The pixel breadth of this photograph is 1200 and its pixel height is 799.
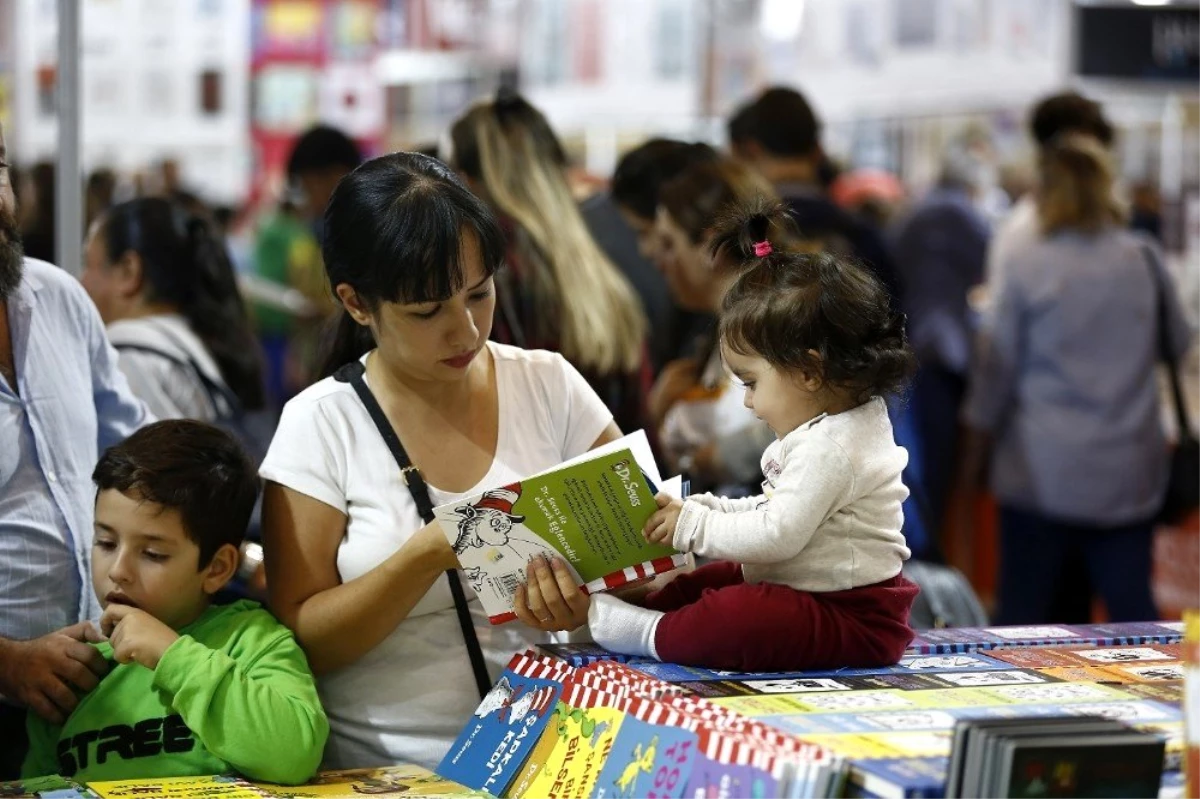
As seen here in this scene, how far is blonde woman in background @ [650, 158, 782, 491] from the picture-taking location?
3.58 m

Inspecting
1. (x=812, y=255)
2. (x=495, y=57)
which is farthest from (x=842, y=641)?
(x=495, y=57)

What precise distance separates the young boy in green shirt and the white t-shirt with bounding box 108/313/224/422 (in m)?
1.16

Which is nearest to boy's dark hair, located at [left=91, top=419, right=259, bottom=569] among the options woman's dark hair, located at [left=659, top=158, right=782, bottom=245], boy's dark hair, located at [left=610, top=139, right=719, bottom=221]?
woman's dark hair, located at [left=659, top=158, right=782, bottom=245]

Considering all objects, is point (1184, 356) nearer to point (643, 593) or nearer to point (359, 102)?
point (643, 593)

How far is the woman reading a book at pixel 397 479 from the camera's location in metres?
2.33

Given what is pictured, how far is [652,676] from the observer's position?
6.93 feet

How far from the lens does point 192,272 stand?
3.91 metres

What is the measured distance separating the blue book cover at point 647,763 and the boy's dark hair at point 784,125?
10.7 ft

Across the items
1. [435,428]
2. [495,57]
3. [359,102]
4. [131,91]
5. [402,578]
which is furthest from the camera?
[359,102]

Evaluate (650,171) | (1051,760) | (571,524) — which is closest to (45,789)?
(571,524)

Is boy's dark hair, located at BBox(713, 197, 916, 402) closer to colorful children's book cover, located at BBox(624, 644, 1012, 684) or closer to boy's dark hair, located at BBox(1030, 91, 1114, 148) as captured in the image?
colorful children's book cover, located at BBox(624, 644, 1012, 684)

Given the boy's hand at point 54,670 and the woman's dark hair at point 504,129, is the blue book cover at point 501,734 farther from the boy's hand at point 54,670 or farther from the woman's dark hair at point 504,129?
the woman's dark hair at point 504,129

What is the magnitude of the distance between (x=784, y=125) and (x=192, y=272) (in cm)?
192

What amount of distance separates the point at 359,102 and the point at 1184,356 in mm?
5936
